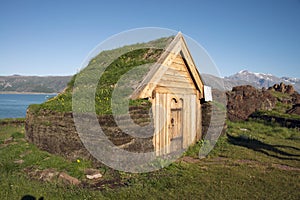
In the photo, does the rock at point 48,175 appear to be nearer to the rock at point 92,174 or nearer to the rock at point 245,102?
the rock at point 92,174

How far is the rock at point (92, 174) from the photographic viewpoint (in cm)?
833

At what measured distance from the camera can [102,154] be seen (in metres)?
8.51

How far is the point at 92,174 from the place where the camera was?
333 inches

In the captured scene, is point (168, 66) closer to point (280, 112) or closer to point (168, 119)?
point (168, 119)

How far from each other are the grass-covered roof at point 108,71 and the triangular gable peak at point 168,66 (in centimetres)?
56

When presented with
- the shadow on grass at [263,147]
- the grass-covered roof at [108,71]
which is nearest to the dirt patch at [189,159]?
the grass-covered roof at [108,71]

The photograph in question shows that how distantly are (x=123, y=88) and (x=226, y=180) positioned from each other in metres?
5.76

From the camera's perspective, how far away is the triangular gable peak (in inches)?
392

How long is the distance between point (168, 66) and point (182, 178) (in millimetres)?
4931

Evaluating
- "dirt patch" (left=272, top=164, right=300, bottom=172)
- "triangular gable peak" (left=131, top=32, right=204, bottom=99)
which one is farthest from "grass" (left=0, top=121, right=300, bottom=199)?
"triangular gable peak" (left=131, top=32, right=204, bottom=99)

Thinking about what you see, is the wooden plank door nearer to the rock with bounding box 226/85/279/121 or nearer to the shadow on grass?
the shadow on grass

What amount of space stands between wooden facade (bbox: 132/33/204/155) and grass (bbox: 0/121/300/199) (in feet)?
3.41

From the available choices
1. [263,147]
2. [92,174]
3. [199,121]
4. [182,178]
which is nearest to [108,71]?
[199,121]

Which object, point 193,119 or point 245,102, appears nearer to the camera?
point 193,119
